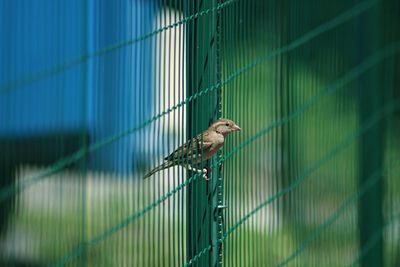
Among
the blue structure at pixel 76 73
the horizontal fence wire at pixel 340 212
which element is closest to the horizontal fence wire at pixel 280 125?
the blue structure at pixel 76 73

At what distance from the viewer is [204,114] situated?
176 inches

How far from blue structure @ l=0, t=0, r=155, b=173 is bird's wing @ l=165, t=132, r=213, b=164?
0.94 ft

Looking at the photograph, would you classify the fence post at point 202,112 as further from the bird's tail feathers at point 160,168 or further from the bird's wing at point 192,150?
the bird's tail feathers at point 160,168

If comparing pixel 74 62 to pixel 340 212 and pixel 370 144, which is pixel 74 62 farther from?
pixel 370 144

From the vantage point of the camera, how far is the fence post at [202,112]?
431cm

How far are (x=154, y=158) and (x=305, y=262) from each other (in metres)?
2.33

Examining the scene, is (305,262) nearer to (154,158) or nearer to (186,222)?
(186,222)

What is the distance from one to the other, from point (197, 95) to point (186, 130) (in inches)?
6.7

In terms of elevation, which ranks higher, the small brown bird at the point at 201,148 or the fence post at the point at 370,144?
the fence post at the point at 370,144

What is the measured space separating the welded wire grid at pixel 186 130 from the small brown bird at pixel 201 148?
37 mm

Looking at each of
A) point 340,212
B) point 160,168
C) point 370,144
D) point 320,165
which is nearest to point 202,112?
point 160,168

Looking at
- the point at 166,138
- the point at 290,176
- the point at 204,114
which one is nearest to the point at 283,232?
the point at 290,176

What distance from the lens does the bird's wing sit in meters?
4.10

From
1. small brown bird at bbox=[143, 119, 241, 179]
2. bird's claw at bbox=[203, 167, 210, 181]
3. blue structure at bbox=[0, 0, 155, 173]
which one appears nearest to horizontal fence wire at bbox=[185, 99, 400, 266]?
bird's claw at bbox=[203, 167, 210, 181]
